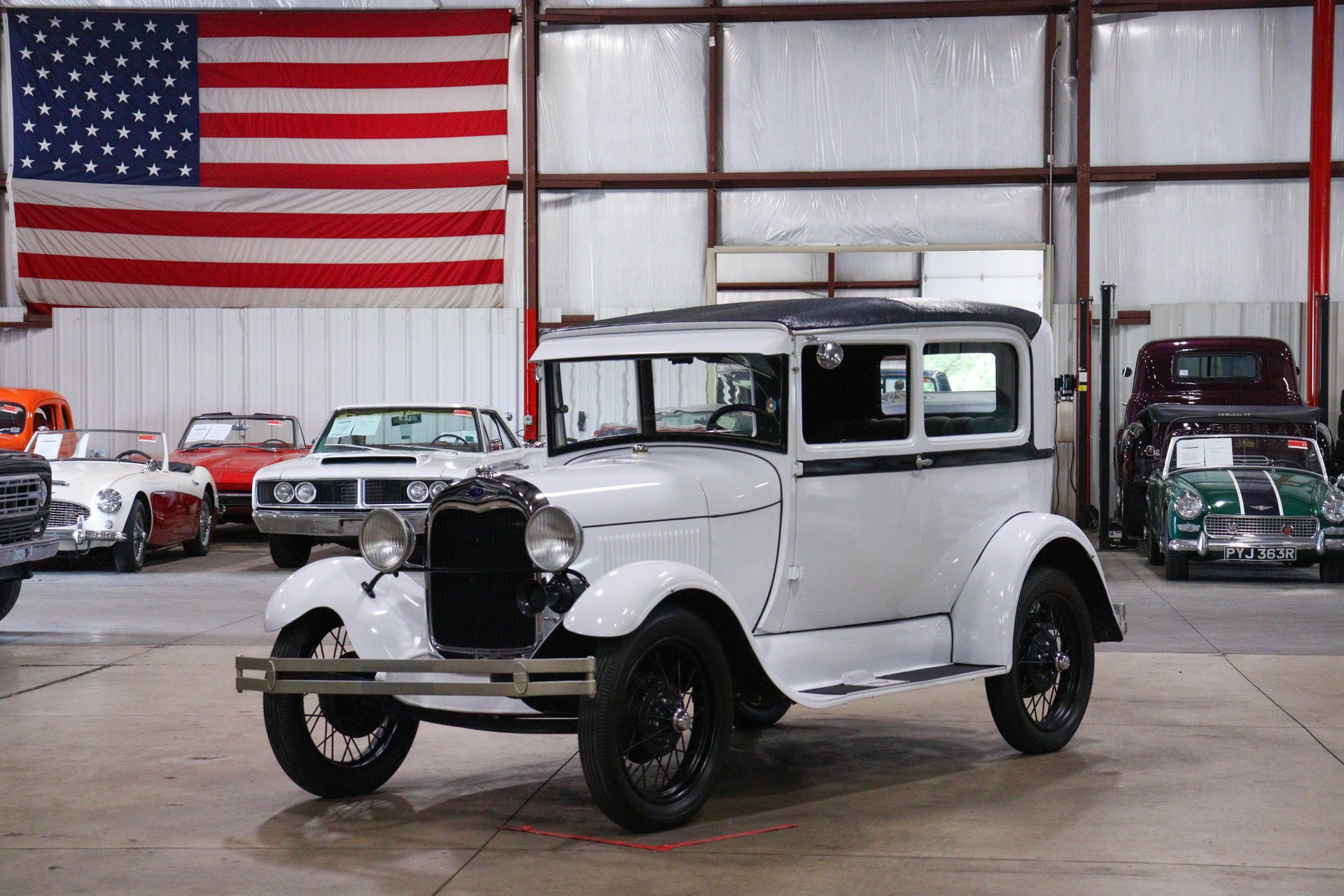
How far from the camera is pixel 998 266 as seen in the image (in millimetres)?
22828

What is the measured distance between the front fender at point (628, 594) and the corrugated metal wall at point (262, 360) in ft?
44.2

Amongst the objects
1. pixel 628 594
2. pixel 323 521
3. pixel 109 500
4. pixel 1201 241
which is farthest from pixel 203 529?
pixel 1201 241

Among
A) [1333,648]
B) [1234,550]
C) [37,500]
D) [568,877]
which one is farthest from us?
[1234,550]

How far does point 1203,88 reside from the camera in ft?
56.1

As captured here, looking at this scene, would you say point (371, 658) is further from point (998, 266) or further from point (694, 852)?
point (998, 266)

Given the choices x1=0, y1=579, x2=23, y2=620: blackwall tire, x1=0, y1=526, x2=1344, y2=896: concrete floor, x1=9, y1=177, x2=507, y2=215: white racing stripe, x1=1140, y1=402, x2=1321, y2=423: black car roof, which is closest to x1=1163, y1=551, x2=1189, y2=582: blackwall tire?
x1=1140, y1=402, x2=1321, y2=423: black car roof

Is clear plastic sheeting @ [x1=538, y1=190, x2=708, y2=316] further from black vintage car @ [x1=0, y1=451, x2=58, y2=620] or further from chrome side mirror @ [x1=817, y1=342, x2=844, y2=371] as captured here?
chrome side mirror @ [x1=817, y1=342, x2=844, y2=371]

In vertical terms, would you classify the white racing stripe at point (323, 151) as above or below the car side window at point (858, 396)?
above

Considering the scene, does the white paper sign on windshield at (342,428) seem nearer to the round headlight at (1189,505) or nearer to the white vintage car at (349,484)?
the white vintage car at (349,484)

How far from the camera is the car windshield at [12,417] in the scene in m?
15.0

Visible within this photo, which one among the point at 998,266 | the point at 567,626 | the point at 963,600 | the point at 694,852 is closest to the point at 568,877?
the point at 694,852

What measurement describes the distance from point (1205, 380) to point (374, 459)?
334 inches

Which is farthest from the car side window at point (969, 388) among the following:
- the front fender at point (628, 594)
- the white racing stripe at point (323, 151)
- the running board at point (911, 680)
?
the white racing stripe at point (323, 151)

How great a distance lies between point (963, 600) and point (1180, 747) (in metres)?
1.12
